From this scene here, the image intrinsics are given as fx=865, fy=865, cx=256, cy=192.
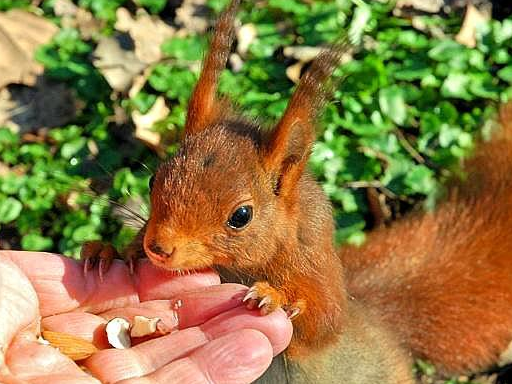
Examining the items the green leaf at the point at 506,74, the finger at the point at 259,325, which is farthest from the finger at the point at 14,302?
the green leaf at the point at 506,74

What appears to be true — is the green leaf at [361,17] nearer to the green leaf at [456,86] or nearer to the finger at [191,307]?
the green leaf at [456,86]

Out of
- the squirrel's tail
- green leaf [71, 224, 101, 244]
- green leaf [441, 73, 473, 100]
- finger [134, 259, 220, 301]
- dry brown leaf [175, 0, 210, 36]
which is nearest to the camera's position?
finger [134, 259, 220, 301]

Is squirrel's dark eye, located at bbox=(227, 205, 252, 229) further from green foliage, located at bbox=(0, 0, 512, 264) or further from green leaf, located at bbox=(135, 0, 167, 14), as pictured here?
green leaf, located at bbox=(135, 0, 167, 14)

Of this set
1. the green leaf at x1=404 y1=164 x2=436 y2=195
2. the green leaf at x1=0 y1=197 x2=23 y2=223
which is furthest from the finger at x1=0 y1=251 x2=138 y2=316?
the green leaf at x1=404 y1=164 x2=436 y2=195

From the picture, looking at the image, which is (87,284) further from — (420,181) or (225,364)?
(420,181)

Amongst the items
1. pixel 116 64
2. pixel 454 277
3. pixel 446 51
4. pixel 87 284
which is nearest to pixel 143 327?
pixel 87 284

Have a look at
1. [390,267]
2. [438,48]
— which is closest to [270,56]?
[438,48]
